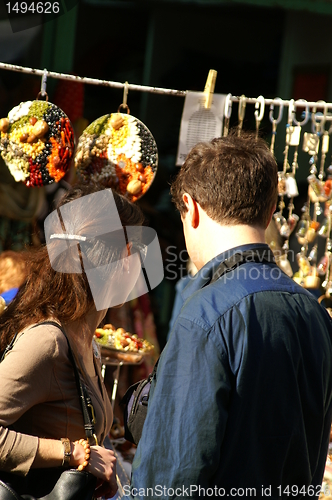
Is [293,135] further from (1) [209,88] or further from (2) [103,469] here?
(2) [103,469]

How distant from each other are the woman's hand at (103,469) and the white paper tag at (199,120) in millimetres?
1063

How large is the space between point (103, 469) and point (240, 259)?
0.60 metres

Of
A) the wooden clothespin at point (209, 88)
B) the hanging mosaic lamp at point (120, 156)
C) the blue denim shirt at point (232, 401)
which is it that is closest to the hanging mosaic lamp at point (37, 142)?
the hanging mosaic lamp at point (120, 156)

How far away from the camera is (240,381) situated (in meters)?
0.95

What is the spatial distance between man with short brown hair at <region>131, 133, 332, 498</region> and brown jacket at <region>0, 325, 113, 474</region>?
30cm

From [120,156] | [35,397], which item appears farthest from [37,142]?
[35,397]

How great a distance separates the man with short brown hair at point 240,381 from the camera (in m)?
0.93

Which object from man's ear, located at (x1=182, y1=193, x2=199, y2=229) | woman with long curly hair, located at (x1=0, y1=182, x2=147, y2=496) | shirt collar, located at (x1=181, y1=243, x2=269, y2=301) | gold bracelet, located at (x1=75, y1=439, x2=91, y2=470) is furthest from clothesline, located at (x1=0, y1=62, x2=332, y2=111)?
gold bracelet, located at (x1=75, y1=439, x2=91, y2=470)

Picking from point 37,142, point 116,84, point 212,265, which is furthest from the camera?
point 116,84

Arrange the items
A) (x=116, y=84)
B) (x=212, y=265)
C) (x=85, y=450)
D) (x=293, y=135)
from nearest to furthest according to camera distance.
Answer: (x=212, y=265) < (x=85, y=450) < (x=116, y=84) < (x=293, y=135)

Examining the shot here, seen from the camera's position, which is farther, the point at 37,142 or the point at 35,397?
the point at 37,142

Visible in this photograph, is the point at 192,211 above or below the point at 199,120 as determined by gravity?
below

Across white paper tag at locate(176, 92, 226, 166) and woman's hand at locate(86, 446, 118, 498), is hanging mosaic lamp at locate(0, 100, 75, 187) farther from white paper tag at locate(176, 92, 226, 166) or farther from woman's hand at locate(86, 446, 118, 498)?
woman's hand at locate(86, 446, 118, 498)

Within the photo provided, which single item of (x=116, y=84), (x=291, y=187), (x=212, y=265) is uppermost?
(x=116, y=84)
